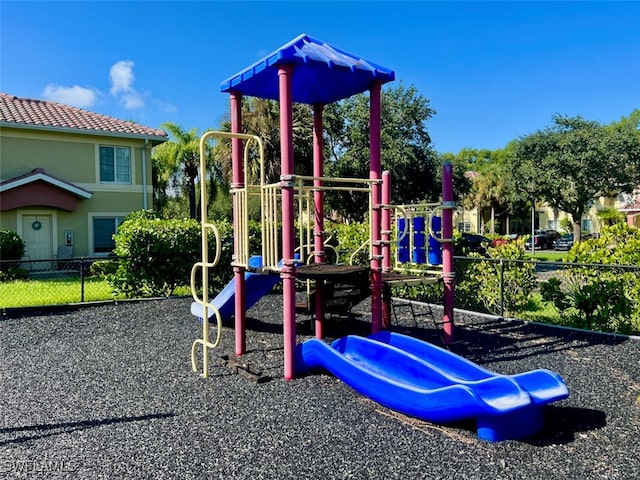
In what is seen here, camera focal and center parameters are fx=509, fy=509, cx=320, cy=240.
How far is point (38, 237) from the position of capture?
18781 mm

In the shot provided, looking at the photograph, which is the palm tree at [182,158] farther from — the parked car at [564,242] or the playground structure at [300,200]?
the parked car at [564,242]

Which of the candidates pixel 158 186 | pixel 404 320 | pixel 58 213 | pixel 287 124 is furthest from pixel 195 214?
pixel 287 124

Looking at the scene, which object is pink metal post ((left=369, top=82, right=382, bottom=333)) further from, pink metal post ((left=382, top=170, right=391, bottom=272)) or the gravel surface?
the gravel surface

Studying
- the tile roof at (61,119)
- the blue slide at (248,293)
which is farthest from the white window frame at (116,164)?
the blue slide at (248,293)

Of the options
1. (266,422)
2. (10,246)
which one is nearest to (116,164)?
(10,246)

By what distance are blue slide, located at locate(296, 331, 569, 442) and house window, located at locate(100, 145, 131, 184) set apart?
1697 centimetres

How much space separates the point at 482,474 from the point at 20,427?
364 cm

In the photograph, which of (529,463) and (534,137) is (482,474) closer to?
(529,463)

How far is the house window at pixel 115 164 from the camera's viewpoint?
2008cm

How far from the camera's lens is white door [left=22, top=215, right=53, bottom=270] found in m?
18.5

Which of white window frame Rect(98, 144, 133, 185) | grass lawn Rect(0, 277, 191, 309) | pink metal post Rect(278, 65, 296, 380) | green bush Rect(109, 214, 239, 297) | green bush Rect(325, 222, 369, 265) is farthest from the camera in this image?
white window frame Rect(98, 144, 133, 185)

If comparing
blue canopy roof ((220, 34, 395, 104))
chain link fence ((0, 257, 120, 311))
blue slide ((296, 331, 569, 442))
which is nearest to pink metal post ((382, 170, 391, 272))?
blue canopy roof ((220, 34, 395, 104))

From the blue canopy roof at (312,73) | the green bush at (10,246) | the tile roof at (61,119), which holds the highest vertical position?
the tile roof at (61,119)

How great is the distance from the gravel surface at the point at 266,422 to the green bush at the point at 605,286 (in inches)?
28.8
